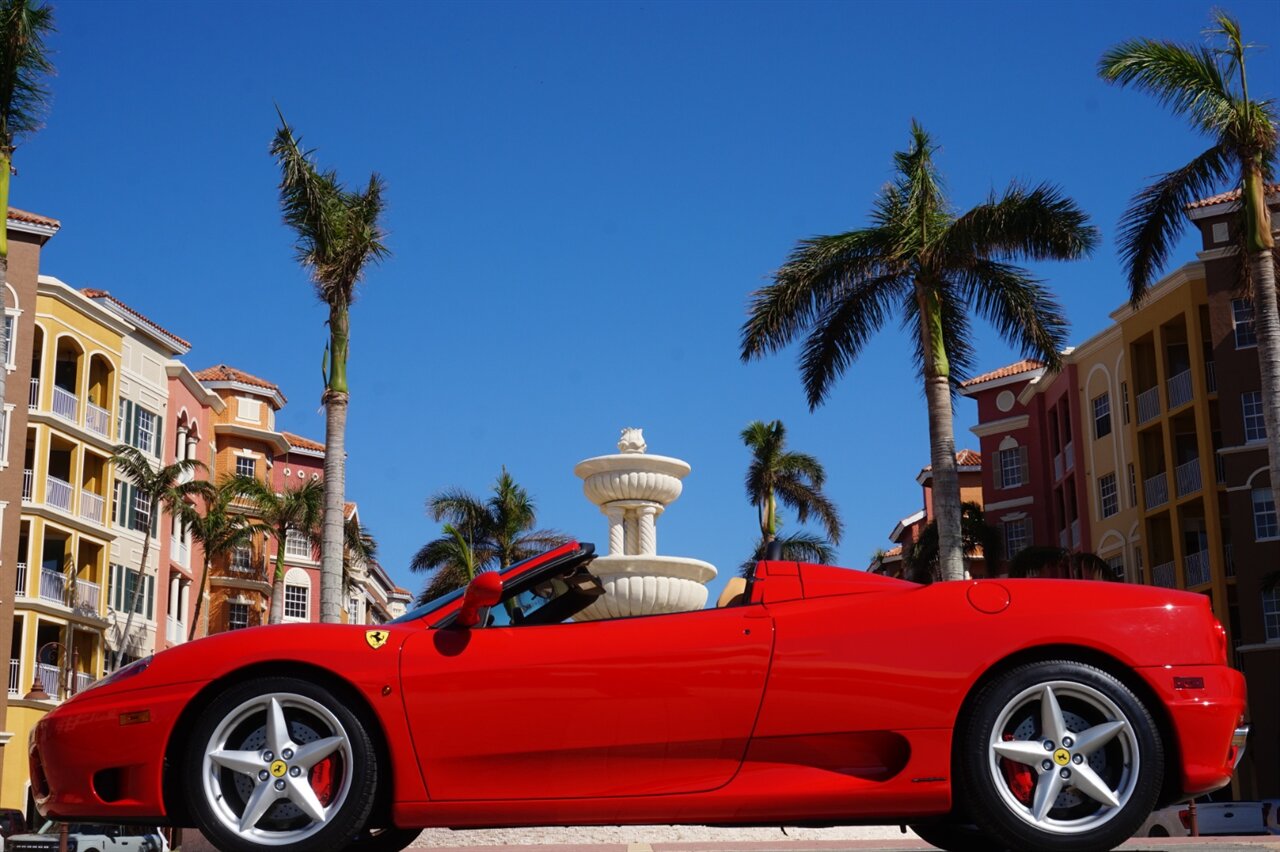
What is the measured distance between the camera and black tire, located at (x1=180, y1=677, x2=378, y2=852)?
5125 millimetres

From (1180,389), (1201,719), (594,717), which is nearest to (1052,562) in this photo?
(1180,389)

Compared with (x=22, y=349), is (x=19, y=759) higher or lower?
lower

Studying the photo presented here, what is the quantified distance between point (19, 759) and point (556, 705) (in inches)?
1521

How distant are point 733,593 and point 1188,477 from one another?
1567 inches

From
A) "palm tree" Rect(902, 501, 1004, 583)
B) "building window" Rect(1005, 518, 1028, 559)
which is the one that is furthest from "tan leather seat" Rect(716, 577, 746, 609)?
"building window" Rect(1005, 518, 1028, 559)

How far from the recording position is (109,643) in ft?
151

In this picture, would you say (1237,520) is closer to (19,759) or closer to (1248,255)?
(1248,255)

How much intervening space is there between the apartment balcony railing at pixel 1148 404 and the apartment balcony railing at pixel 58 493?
3245cm

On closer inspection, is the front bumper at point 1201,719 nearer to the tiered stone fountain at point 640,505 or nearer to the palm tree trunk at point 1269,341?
the tiered stone fountain at point 640,505

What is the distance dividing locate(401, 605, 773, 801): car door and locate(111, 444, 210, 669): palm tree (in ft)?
136

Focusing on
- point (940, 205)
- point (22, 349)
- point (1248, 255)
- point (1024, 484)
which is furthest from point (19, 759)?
point (1024, 484)

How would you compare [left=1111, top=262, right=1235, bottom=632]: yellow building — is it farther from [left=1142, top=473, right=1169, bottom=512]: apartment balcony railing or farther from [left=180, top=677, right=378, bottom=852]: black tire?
[left=180, top=677, right=378, bottom=852]: black tire

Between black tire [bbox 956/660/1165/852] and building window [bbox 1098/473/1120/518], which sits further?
building window [bbox 1098/473/1120/518]

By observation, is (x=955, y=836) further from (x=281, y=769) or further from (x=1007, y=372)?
(x=1007, y=372)
